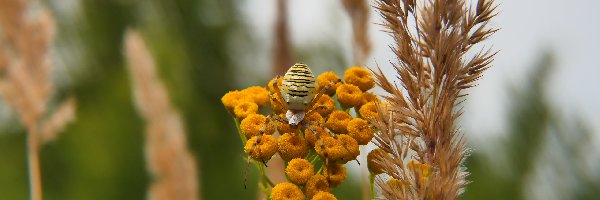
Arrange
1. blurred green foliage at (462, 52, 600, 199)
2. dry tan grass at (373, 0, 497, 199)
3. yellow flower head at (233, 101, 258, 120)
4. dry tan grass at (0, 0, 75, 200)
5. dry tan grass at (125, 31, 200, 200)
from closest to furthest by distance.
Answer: dry tan grass at (373, 0, 497, 199) → yellow flower head at (233, 101, 258, 120) → dry tan grass at (0, 0, 75, 200) → dry tan grass at (125, 31, 200, 200) → blurred green foliage at (462, 52, 600, 199)

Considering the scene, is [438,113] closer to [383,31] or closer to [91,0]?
[383,31]

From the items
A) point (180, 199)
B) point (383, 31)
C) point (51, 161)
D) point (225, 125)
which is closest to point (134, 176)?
point (51, 161)

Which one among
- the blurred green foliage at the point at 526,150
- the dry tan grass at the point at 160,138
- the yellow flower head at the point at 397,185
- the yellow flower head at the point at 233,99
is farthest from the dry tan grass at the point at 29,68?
the blurred green foliage at the point at 526,150

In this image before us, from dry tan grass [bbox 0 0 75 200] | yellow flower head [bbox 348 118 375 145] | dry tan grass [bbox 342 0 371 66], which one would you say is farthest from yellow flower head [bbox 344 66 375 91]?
dry tan grass [bbox 0 0 75 200]

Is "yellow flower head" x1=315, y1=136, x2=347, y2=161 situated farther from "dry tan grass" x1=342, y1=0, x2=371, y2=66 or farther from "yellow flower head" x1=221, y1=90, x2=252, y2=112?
"dry tan grass" x1=342, y1=0, x2=371, y2=66

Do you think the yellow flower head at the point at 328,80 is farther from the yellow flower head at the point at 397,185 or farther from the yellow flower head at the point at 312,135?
the yellow flower head at the point at 397,185

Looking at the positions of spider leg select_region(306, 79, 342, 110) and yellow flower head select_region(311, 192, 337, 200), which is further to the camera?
spider leg select_region(306, 79, 342, 110)
